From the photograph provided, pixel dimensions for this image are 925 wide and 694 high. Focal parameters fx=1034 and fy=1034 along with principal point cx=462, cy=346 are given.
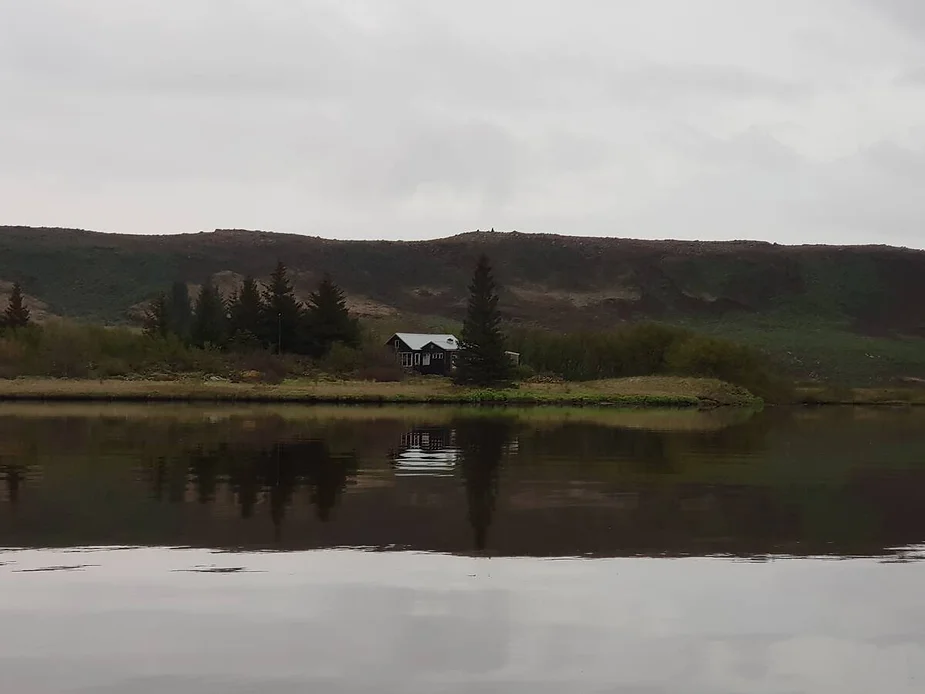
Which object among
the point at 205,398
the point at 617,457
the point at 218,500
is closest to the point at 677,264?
the point at 205,398

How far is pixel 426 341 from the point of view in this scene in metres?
86.3

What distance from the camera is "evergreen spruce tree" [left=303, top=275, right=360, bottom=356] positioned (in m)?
72.1

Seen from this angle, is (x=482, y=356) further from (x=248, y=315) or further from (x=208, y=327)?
(x=208, y=327)

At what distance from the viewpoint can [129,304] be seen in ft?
473

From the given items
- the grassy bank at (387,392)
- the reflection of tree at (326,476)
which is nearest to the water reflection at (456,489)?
the reflection of tree at (326,476)

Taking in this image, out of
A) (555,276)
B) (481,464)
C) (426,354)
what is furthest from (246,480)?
(555,276)

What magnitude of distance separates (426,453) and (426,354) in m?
59.0

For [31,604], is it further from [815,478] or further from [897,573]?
[815,478]

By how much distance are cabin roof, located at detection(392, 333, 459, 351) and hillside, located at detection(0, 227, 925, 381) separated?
62.1m

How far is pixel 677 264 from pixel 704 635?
6602 inches

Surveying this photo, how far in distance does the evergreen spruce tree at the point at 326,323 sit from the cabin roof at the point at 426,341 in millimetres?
12289

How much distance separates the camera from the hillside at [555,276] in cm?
15062

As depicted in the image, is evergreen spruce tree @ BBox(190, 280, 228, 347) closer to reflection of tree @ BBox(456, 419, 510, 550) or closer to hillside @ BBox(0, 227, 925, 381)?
reflection of tree @ BBox(456, 419, 510, 550)

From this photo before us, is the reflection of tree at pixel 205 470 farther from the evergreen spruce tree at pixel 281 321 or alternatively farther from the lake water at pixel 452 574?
the evergreen spruce tree at pixel 281 321
